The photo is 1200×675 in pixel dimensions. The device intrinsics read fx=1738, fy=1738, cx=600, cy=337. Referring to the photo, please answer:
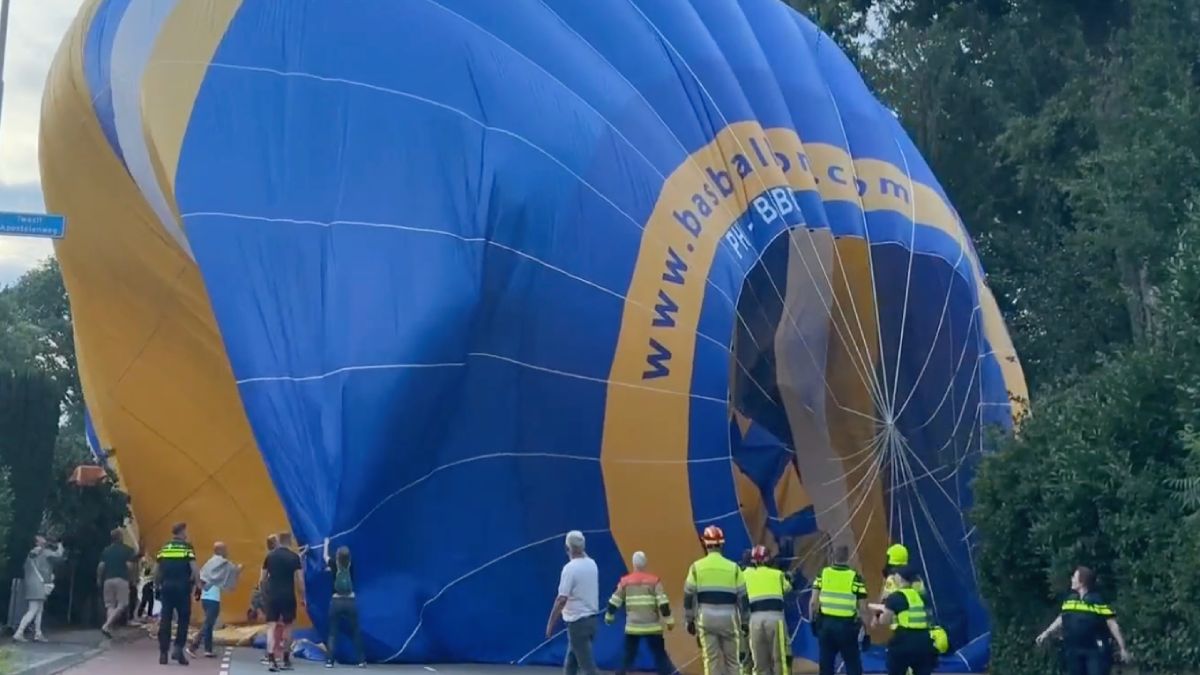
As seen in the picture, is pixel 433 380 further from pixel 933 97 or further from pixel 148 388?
pixel 933 97

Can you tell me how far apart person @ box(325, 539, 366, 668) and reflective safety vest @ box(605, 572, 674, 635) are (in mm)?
3128

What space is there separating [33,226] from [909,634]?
8.96 meters

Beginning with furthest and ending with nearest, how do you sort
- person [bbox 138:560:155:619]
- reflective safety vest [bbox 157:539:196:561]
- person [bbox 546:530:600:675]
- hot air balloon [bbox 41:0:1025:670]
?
person [bbox 138:560:155:619] < reflective safety vest [bbox 157:539:196:561] < hot air balloon [bbox 41:0:1025:670] < person [bbox 546:530:600:675]

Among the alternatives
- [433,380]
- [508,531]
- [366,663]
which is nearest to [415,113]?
[433,380]

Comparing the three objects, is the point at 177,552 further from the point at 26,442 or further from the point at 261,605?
the point at 26,442

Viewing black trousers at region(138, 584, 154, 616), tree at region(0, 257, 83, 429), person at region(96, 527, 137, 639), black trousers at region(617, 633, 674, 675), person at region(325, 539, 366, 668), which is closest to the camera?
black trousers at region(617, 633, 674, 675)

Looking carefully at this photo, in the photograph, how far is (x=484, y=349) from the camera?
18516mm

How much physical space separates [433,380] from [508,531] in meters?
1.82

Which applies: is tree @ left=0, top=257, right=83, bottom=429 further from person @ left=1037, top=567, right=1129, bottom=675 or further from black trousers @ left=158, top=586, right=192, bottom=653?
person @ left=1037, top=567, right=1129, bottom=675

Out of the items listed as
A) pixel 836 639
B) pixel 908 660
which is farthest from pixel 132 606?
pixel 908 660

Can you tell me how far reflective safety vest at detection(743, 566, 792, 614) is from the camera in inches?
611

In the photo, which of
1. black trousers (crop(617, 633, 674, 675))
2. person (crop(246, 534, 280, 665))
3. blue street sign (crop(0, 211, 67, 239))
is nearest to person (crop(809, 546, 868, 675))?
black trousers (crop(617, 633, 674, 675))

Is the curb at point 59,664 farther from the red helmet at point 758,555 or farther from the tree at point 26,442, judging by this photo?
the red helmet at point 758,555

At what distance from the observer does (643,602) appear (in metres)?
16.2
